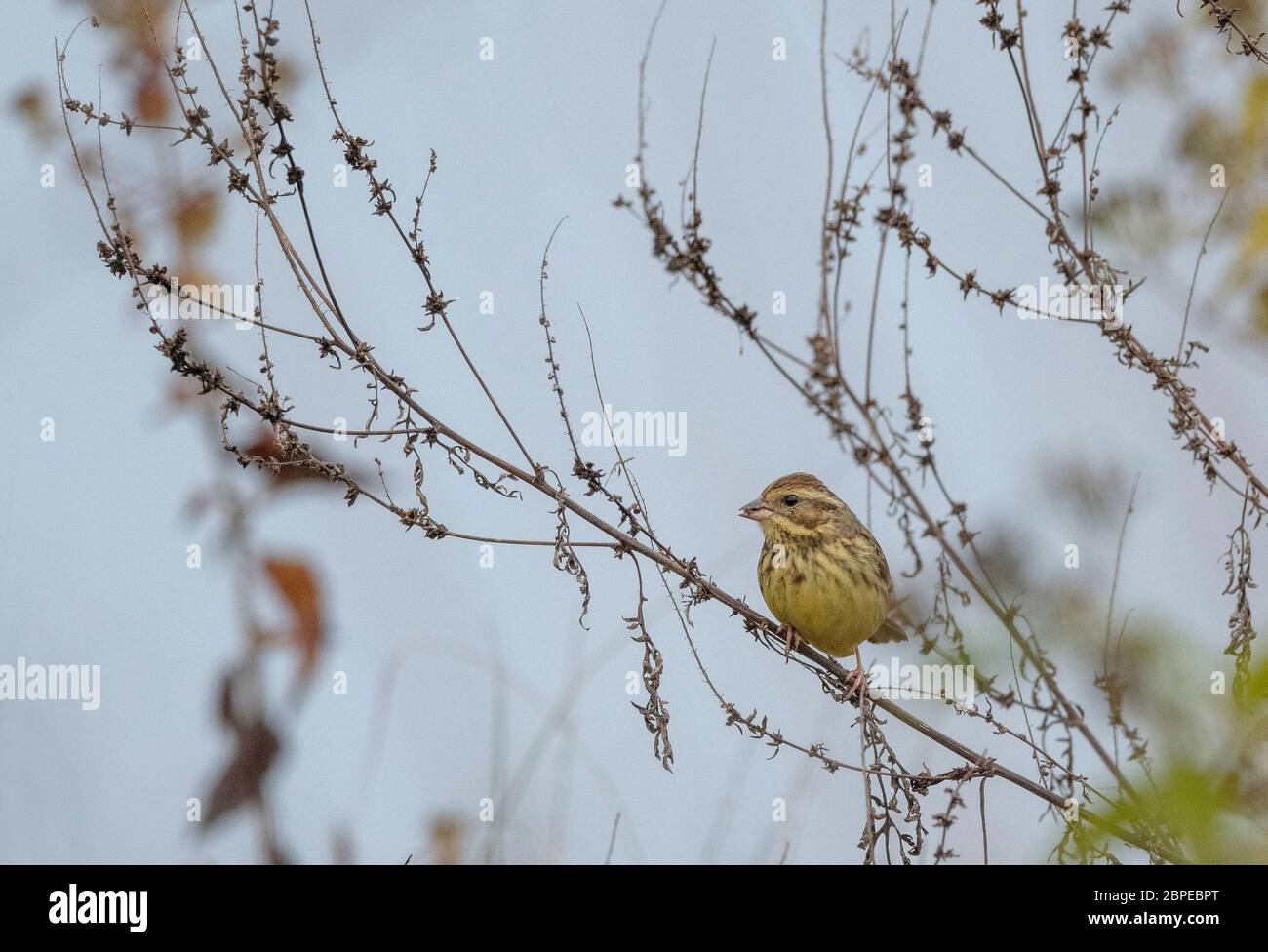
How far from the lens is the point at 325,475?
2928 mm

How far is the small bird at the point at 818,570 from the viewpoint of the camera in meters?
4.56

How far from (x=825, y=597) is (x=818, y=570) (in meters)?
0.11

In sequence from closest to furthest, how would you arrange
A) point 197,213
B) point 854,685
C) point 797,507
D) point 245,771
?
point 245,771 < point 197,213 < point 854,685 < point 797,507

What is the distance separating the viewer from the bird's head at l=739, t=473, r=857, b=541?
4754mm

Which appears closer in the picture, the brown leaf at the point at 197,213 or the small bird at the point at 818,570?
the brown leaf at the point at 197,213

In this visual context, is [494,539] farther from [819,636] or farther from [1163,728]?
[1163,728]

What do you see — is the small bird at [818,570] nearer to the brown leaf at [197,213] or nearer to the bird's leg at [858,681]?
the bird's leg at [858,681]

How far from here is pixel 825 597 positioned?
4.54 meters

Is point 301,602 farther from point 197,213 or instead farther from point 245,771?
point 197,213

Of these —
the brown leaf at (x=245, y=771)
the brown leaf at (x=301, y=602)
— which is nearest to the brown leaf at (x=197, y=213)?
the brown leaf at (x=301, y=602)

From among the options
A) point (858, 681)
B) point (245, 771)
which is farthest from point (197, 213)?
point (858, 681)

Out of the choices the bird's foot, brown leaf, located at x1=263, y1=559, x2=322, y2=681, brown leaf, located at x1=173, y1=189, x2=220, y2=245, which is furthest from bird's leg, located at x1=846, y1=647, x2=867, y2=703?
brown leaf, located at x1=173, y1=189, x2=220, y2=245

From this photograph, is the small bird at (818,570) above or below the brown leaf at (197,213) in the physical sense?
below

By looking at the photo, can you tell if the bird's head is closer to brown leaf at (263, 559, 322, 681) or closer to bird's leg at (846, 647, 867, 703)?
bird's leg at (846, 647, 867, 703)
